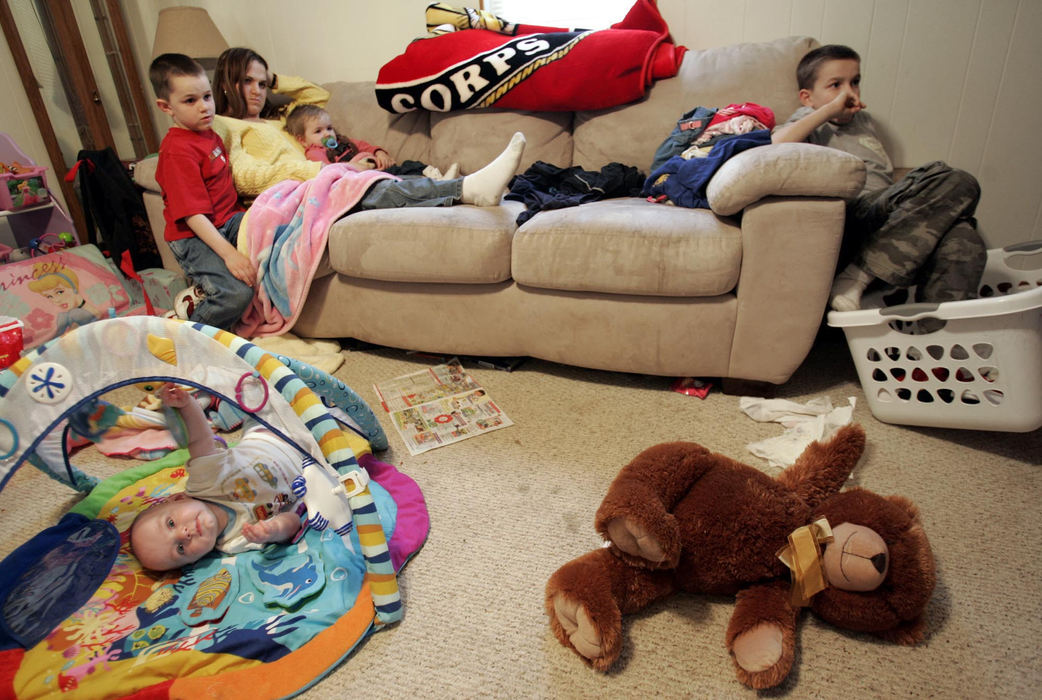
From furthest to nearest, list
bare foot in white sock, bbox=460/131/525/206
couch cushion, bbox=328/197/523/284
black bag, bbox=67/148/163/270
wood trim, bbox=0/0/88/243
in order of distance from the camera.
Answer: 1. wood trim, bbox=0/0/88/243
2. black bag, bbox=67/148/163/270
3. bare foot in white sock, bbox=460/131/525/206
4. couch cushion, bbox=328/197/523/284

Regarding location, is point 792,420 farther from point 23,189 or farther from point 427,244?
point 23,189

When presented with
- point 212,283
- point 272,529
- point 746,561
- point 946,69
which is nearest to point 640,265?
point 746,561

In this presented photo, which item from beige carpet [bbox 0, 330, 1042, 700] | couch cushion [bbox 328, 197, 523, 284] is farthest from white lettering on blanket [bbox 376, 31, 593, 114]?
beige carpet [bbox 0, 330, 1042, 700]

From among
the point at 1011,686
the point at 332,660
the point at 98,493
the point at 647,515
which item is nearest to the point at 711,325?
the point at 647,515

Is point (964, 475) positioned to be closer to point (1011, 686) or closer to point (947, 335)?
point (947, 335)

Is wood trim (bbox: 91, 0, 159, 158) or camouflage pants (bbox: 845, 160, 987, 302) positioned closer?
camouflage pants (bbox: 845, 160, 987, 302)

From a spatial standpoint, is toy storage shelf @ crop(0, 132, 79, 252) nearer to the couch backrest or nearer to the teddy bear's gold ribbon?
the couch backrest

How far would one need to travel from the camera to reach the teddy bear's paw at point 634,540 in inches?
33.0

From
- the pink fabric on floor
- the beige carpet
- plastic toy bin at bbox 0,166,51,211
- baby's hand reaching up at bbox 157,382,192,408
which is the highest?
plastic toy bin at bbox 0,166,51,211

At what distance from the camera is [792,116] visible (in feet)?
6.00

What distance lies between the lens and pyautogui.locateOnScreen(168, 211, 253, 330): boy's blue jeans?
1.80m

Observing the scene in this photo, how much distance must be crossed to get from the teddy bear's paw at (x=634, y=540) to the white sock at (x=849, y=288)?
95 centimetres

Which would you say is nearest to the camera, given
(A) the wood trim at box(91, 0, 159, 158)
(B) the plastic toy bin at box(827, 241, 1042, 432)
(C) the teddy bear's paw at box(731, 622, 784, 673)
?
(C) the teddy bear's paw at box(731, 622, 784, 673)

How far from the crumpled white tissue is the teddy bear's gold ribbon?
1.29 ft
